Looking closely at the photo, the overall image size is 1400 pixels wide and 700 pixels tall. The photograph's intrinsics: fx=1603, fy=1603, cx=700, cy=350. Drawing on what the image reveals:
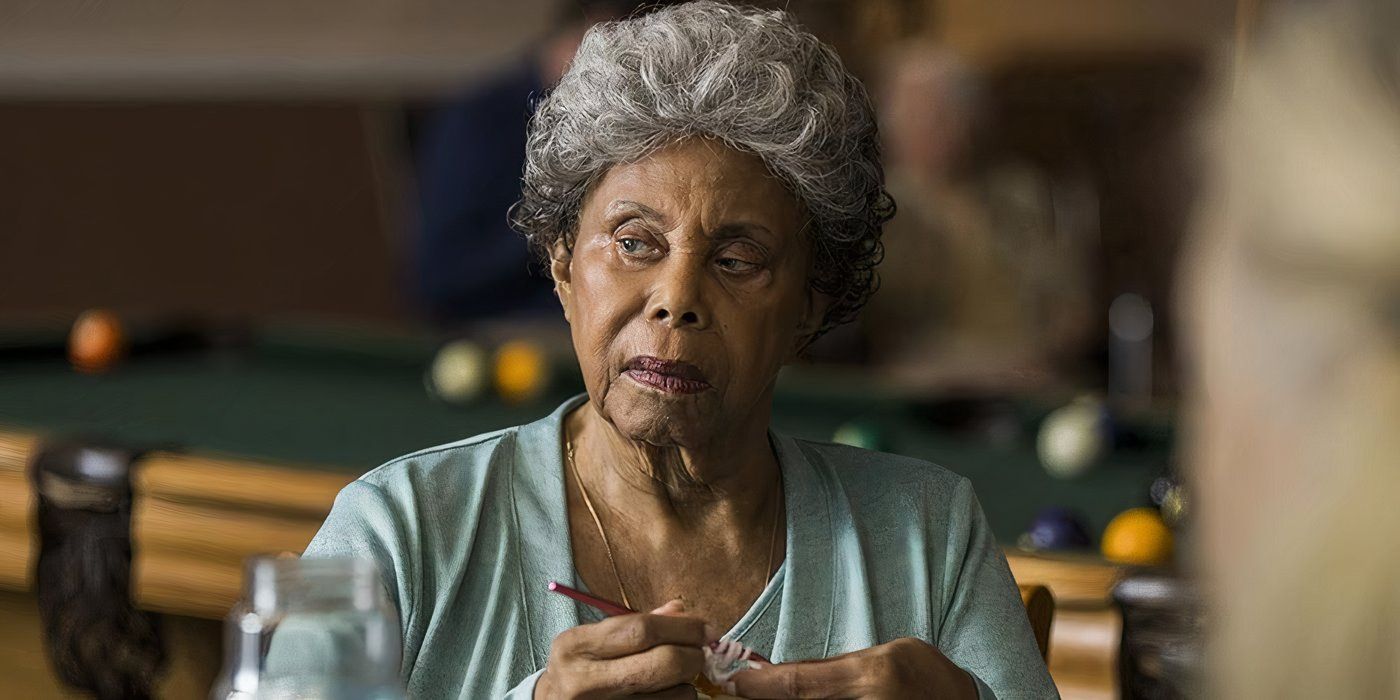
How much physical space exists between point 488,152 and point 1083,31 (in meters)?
2.50

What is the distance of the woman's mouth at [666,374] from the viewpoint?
153cm

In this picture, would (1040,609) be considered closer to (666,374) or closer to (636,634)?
(666,374)

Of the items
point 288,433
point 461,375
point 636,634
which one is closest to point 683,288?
point 636,634

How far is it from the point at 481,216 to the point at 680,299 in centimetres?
360

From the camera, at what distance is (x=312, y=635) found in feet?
3.44

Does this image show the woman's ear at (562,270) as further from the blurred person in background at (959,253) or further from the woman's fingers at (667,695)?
the blurred person in background at (959,253)

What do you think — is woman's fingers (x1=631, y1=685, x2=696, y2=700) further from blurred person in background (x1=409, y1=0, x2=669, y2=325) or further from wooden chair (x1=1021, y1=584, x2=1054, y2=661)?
blurred person in background (x1=409, y1=0, x2=669, y2=325)

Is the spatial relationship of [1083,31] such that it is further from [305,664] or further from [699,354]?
[305,664]

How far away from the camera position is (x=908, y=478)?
1701 mm

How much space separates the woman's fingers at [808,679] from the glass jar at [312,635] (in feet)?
1.10

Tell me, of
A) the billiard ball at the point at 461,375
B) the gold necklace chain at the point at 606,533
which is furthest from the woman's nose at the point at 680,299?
the billiard ball at the point at 461,375

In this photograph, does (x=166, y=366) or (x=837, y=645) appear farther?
(x=166, y=366)

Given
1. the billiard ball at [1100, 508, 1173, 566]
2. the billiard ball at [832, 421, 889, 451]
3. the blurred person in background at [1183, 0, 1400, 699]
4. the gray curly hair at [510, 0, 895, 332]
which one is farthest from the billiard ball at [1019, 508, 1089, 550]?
the blurred person in background at [1183, 0, 1400, 699]

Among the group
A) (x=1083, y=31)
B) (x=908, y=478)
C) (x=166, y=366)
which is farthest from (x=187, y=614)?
(x=1083, y=31)
